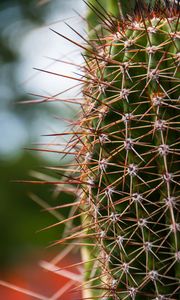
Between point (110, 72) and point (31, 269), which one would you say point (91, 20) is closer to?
point (110, 72)

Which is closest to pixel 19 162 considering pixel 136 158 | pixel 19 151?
pixel 19 151

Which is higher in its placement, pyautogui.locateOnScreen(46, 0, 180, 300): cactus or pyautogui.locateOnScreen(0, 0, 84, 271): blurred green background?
pyautogui.locateOnScreen(0, 0, 84, 271): blurred green background

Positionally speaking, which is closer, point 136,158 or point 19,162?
point 136,158

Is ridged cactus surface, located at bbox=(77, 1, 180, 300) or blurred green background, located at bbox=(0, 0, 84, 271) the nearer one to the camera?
ridged cactus surface, located at bbox=(77, 1, 180, 300)

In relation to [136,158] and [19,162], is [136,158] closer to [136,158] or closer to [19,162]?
[136,158]

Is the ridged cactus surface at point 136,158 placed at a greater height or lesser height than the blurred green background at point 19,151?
lesser

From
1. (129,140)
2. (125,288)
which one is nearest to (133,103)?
(129,140)

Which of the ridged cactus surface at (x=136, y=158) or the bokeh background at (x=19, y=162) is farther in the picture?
the bokeh background at (x=19, y=162)

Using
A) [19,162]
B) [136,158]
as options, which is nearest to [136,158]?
[136,158]
